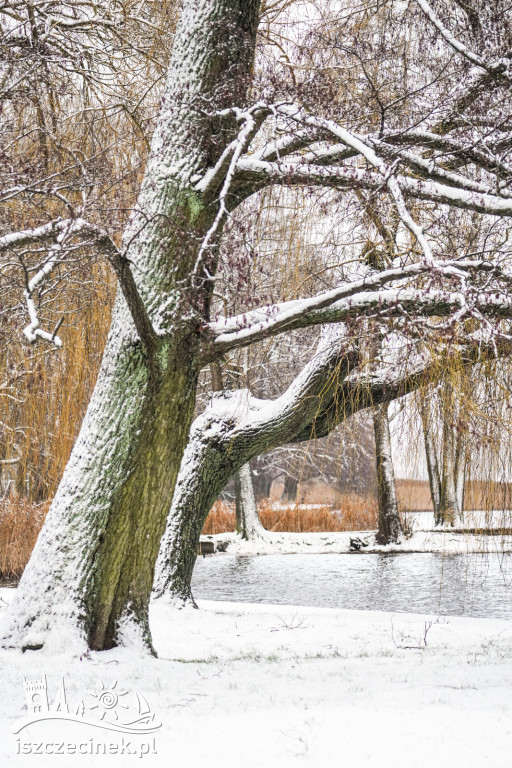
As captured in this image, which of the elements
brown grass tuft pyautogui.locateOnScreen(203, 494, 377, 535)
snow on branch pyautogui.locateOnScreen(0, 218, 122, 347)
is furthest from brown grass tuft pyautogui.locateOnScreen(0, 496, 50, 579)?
brown grass tuft pyautogui.locateOnScreen(203, 494, 377, 535)

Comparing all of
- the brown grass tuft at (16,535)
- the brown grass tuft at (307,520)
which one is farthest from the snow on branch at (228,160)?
the brown grass tuft at (307,520)

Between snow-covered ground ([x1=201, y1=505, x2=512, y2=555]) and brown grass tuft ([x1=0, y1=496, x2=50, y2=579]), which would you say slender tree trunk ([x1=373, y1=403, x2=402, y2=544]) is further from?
brown grass tuft ([x1=0, y1=496, x2=50, y2=579])

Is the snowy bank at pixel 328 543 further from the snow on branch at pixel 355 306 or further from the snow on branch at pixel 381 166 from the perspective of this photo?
the snow on branch at pixel 381 166

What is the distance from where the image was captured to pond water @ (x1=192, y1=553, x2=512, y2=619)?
8727 mm

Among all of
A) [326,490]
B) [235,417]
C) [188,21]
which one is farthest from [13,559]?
[326,490]

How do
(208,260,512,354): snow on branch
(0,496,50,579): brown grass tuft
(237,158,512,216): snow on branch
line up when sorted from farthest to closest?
(0,496,50,579): brown grass tuft → (208,260,512,354): snow on branch → (237,158,512,216): snow on branch

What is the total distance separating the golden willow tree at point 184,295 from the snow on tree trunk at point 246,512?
10.9 meters

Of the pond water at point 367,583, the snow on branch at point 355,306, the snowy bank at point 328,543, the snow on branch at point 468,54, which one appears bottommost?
the pond water at point 367,583

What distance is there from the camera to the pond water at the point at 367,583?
28.6 ft

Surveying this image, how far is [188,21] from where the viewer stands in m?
5.08

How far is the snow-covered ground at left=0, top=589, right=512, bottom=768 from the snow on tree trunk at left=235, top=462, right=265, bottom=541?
9583mm

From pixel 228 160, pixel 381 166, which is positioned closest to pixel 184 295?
pixel 228 160

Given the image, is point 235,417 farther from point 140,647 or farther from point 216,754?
point 216,754

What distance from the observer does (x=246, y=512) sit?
15.7 metres
